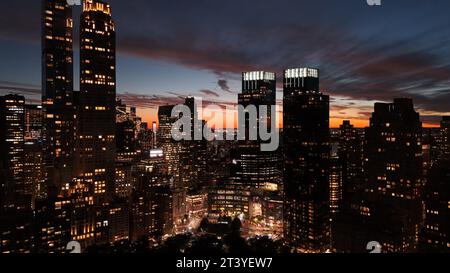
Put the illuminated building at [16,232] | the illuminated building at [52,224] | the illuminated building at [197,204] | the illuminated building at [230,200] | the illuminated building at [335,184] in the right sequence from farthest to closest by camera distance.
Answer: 1. the illuminated building at [230,200]
2. the illuminated building at [197,204]
3. the illuminated building at [335,184]
4. the illuminated building at [52,224]
5. the illuminated building at [16,232]

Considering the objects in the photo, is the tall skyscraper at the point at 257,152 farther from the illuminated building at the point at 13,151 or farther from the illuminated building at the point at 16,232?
the illuminated building at the point at 16,232

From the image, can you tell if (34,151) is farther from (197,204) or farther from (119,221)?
(197,204)

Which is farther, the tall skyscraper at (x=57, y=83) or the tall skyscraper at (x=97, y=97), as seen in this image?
the tall skyscraper at (x=57, y=83)

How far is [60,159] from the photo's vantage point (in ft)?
51.1

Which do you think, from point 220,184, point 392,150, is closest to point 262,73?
point 220,184

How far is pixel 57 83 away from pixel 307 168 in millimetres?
11869

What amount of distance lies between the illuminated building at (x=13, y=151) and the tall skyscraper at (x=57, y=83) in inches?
58.8

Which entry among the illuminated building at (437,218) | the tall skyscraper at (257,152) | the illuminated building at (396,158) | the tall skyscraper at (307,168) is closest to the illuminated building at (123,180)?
the tall skyscraper at (257,152)

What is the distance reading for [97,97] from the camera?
14.0 metres

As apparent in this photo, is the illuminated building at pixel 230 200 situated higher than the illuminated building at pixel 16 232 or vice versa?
the illuminated building at pixel 16 232

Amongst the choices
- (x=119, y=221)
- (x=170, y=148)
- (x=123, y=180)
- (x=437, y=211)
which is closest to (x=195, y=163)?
(x=170, y=148)

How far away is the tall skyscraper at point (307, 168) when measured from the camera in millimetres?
12938
